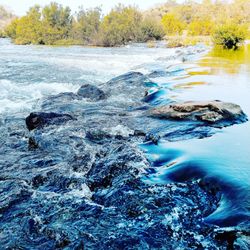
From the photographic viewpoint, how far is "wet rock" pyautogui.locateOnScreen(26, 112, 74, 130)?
25.3 ft

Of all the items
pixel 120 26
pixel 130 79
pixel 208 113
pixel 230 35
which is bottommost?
pixel 130 79

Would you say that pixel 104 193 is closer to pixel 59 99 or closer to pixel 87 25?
pixel 59 99

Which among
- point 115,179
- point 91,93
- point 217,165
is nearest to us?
point 115,179

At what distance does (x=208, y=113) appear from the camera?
24.6 feet

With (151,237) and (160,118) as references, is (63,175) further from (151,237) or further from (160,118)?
(160,118)

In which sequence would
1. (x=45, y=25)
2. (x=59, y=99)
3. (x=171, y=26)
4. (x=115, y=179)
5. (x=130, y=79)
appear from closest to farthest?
1. (x=115, y=179)
2. (x=59, y=99)
3. (x=130, y=79)
4. (x=45, y=25)
5. (x=171, y=26)

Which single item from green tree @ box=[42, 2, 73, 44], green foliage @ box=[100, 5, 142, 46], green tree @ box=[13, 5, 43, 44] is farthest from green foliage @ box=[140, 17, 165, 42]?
green tree @ box=[13, 5, 43, 44]

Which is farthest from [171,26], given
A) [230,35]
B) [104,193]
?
[104,193]

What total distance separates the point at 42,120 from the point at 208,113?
13.0 ft

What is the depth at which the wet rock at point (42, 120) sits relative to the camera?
303 inches

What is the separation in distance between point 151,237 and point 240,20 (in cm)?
7109

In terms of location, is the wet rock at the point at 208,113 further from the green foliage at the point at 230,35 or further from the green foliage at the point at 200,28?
the green foliage at the point at 200,28

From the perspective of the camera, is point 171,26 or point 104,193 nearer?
point 104,193

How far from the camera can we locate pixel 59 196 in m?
4.40
